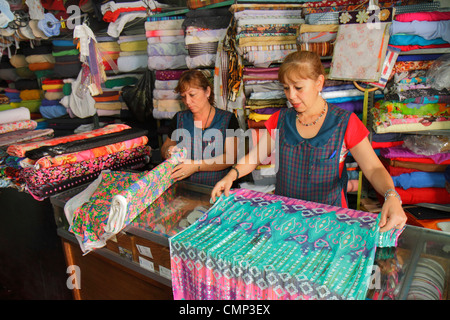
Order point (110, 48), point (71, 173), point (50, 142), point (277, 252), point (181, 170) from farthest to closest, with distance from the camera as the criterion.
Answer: point (110, 48), point (50, 142), point (71, 173), point (181, 170), point (277, 252)

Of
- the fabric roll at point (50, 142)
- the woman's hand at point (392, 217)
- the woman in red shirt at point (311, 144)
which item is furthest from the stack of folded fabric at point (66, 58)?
the woman's hand at point (392, 217)

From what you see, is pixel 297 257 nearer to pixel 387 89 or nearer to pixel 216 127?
pixel 216 127

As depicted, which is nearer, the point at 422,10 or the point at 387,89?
the point at 422,10

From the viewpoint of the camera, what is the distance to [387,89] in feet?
8.82

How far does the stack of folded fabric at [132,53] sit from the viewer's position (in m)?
3.91

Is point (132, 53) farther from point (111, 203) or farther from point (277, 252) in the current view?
point (277, 252)

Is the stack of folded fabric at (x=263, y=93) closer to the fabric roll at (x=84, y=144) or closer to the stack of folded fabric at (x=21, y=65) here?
the fabric roll at (x=84, y=144)

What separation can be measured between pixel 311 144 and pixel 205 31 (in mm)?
1907

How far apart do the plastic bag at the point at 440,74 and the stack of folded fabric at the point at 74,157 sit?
6.97 ft

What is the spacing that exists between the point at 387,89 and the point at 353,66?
347mm

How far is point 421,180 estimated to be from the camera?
285 centimetres

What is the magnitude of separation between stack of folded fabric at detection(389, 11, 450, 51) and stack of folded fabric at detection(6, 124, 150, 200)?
190 centimetres

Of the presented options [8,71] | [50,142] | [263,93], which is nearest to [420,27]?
[263,93]
